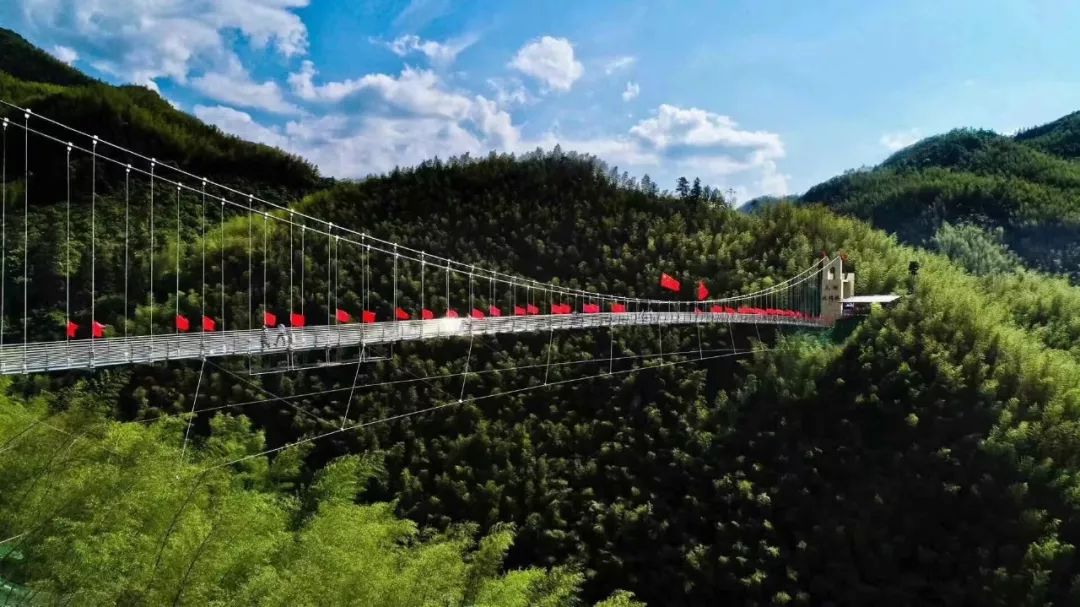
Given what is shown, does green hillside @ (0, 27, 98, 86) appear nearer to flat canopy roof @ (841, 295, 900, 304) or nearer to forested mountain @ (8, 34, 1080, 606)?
forested mountain @ (8, 34, 1080, 606)

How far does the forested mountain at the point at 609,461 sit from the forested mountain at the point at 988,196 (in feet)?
51.5

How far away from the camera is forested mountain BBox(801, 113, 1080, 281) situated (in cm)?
3528

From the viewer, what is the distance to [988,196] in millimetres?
39969

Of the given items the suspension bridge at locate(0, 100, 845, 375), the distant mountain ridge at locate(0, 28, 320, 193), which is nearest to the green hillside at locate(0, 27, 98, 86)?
the distant mountain ridge at locate(0, 28, 320, 193)

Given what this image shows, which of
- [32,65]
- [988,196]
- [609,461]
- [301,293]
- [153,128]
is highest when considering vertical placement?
[32,65]

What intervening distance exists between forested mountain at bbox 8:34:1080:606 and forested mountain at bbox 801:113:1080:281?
15711 mm

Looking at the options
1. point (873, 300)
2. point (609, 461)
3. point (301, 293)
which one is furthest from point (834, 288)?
point (301, 293)

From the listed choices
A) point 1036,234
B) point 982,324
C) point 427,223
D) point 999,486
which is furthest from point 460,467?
point 1036,234

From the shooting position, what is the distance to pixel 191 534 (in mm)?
7637

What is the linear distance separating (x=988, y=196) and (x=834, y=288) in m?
26.9

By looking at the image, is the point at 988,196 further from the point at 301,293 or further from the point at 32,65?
the point at 32,65

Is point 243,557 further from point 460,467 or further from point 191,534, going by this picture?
point 460,467

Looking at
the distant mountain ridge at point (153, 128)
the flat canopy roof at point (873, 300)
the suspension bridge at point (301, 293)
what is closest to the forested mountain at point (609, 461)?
the suspension bridge at point (301, 293)

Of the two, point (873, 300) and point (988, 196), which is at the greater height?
point (988, 196)
